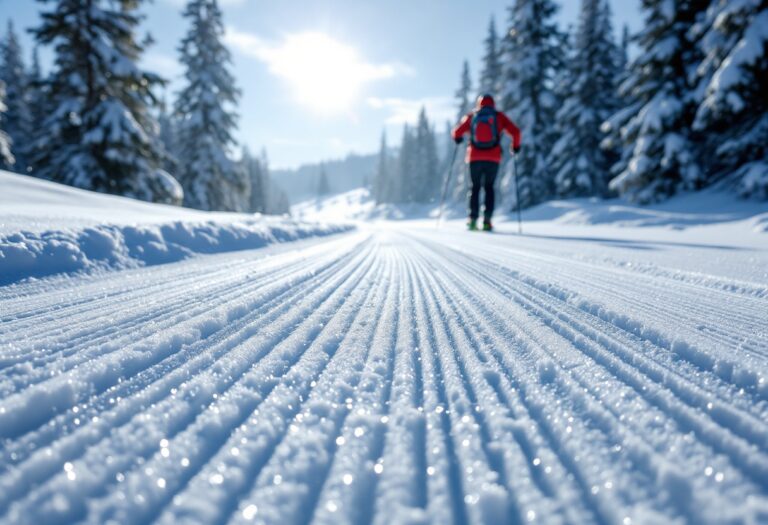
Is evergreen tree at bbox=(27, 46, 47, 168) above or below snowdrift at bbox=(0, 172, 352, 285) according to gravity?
above

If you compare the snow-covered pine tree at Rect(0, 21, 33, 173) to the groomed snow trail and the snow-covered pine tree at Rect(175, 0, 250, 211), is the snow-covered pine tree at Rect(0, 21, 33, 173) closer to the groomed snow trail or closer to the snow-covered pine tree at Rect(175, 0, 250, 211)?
the snow-covered pine tree at Rect(175, 0, 250, 211)

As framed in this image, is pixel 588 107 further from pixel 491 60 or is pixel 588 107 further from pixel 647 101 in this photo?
pixel 491 60

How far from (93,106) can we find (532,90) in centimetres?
A: 1684

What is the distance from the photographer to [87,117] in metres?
10.1

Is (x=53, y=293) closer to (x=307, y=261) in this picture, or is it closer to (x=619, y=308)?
(x=307, y=261)

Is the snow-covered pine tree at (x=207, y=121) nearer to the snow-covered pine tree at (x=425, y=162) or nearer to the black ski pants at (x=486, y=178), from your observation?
the black ski pants at (x=486, y=178)

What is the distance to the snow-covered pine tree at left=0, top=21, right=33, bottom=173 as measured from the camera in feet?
76.8

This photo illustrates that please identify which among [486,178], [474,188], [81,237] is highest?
[486,178]

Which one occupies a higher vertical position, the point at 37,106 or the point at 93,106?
the point at 37,106

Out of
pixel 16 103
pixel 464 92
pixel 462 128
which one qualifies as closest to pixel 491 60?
pixel 464 92

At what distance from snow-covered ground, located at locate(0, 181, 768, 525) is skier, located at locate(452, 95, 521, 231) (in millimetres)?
4940

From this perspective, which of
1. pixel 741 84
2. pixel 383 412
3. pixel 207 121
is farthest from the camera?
pixel 207 121

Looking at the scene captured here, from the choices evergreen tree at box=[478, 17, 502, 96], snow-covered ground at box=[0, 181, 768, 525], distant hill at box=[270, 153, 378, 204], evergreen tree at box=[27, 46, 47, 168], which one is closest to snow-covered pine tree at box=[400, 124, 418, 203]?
evergreen tree at box=[478, 17, 502, 96]

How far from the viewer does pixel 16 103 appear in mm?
23891
